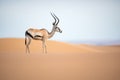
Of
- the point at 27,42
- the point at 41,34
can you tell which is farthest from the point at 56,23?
the point at 27,42

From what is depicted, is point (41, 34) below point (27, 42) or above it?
above

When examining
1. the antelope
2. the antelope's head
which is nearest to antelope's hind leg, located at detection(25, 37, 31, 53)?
the antelope

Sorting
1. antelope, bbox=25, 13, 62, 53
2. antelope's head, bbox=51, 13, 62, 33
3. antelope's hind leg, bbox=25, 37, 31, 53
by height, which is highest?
antelope's head, bbox=51, 13, 62, 33

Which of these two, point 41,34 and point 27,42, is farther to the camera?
point 27,42

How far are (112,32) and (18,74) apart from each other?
8.82ft

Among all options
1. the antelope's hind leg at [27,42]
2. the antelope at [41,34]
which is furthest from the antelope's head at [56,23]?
the antelope's hind leg at [27,42]

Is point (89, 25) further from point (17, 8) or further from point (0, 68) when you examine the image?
point (0, 68)

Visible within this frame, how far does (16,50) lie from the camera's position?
5395 millimetres

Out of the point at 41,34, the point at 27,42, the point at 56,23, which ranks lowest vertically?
the point at 27,42

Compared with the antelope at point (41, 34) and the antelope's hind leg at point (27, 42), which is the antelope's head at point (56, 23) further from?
the antelope's hind leg at point (27, 42)

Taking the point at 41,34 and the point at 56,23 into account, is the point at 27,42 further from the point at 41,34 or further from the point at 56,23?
the point at 56,23

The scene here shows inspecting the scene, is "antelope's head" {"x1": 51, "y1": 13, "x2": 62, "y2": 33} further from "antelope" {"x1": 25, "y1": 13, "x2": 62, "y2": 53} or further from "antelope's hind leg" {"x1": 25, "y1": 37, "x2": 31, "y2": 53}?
"antelope's hind leg" {"x1": 25, "y1": 37, "x2": 31, "y2": 53}

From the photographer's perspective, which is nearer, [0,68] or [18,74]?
[18,74]

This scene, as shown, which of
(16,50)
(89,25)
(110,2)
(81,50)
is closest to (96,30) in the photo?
(89,25)
